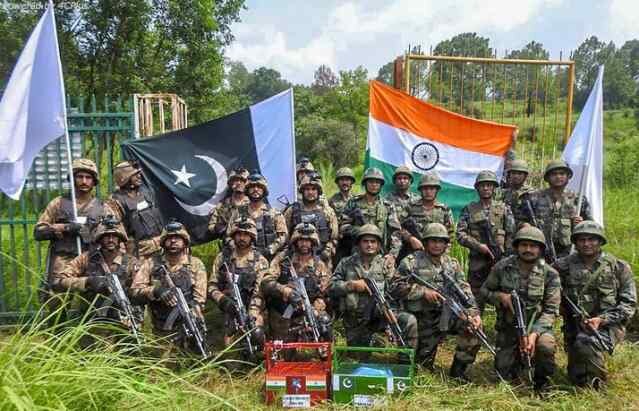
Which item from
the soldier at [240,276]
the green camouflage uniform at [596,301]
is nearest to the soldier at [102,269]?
the soldier at [240,276]

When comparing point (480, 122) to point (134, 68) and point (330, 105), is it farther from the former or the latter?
point (330, 105)

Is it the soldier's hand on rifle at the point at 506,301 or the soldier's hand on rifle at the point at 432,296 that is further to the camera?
the soldier's hand on rifle at the point at 432,296

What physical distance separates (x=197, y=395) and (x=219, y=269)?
1880 mm

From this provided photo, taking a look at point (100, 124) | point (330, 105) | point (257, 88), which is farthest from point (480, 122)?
point (257, 88)

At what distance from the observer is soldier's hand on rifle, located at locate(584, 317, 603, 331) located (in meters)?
5.04

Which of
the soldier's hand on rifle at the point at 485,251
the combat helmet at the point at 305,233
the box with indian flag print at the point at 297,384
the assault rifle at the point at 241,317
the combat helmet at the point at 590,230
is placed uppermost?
the combat helmet at the point at 590,230

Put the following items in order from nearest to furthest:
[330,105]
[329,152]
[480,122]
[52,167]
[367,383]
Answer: [367,383] → [52,167] → [480,122] → [329,152] → [330,105]

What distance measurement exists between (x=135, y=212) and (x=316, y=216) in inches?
83.2

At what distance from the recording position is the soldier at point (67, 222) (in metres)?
5.75

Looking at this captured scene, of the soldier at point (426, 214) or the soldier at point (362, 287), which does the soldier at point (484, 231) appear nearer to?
the soldier at point (426, 214)

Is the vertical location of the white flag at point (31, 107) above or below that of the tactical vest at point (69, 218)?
above

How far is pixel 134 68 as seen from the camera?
15727mm

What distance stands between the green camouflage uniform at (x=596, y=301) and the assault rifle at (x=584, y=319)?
1.5 inches

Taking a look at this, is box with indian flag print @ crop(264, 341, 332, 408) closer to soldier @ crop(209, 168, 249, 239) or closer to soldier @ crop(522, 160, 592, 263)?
soldier @ crop(209, 168, 249, 239)
